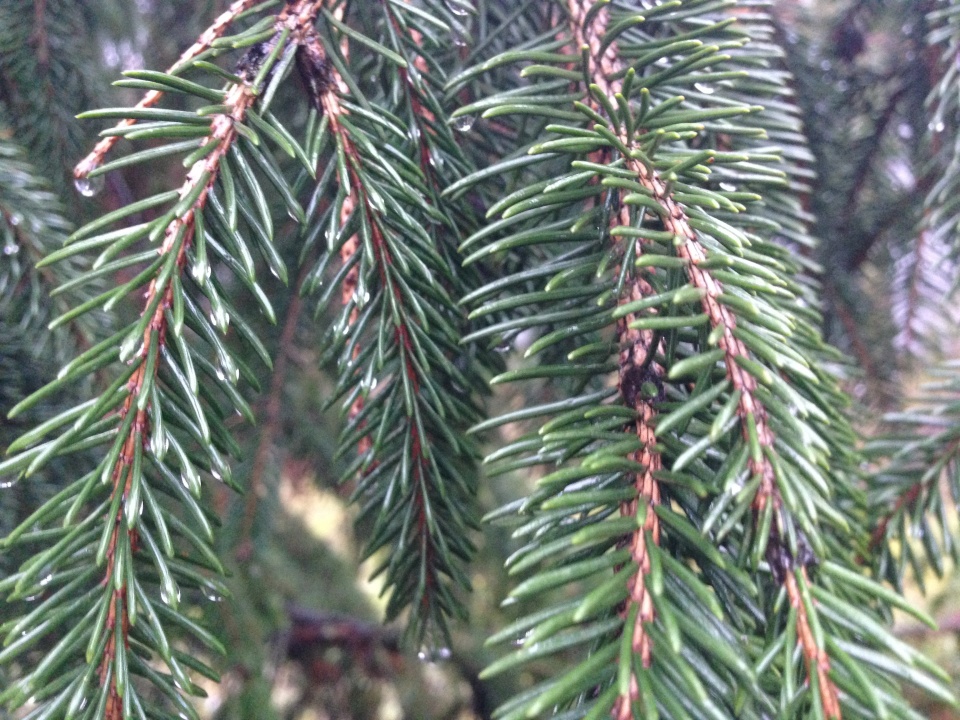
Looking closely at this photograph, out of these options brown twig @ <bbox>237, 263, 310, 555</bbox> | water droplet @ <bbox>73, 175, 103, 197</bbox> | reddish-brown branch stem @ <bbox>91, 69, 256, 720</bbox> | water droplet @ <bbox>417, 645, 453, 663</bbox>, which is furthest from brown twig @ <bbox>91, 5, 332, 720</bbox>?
brown twig @ <bbox>237, 263, 310, 555</bbox>

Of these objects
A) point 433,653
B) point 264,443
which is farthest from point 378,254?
point 264,443

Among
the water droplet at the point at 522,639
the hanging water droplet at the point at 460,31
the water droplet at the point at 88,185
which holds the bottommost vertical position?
the water droplet at the point at 522,639

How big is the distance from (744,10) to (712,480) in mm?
575

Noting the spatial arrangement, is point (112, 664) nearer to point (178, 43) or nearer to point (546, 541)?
point (546, 541)

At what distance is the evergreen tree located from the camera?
31cm

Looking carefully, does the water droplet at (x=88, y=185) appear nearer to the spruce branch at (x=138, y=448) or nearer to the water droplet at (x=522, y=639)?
the spruce branch at (x=138, y=448)

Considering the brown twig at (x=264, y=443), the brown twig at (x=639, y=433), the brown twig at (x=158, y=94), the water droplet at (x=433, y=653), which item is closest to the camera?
the brown twig at (x=639, y=433)

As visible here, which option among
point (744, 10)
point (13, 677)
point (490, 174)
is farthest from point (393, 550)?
point (744, 10)

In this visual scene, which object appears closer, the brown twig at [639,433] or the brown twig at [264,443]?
the brown twig at [639,433]

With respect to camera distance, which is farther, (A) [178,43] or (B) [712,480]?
(A) [178,43]

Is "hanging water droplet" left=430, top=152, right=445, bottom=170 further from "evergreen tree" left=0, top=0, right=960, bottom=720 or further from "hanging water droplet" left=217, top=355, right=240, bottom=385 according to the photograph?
"hanging water droplet" left=217, top=355, right=240, bottom=385

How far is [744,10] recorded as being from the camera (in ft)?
2.37

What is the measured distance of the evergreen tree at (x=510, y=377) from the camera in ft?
1.01

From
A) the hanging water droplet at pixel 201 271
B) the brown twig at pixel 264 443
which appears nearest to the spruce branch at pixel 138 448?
the hanging water droplet at pixel 201 271
